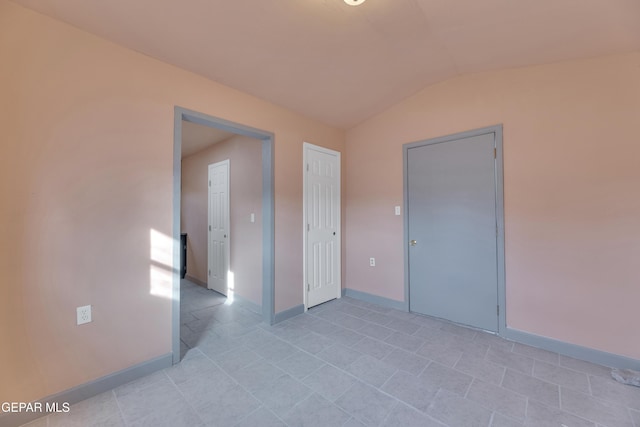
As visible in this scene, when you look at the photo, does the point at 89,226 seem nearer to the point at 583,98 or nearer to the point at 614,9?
the point at 614,9

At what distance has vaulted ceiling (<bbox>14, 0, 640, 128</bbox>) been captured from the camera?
176 centimetres

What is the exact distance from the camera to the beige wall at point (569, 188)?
2.12 metres

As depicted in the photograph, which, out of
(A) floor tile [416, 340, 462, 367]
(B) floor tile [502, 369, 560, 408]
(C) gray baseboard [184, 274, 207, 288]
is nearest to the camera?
(B) floor tile [502, 369, 560, 408]

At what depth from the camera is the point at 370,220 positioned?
373 centimetres

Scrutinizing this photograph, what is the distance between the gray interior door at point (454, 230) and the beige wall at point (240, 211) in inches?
78.8

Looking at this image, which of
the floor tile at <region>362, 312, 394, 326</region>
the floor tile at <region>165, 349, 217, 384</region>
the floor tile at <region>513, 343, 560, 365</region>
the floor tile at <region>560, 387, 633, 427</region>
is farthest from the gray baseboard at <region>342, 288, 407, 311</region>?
the floor tile at <region>165, 349, 217, 384</region>

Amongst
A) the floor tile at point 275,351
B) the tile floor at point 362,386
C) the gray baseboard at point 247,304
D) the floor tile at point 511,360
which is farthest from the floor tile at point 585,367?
the gray baseboard at point 247,304

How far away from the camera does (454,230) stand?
9.77ft

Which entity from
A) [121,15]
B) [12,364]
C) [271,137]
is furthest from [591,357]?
[121,15]

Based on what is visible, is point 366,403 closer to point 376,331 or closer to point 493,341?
point 376,331

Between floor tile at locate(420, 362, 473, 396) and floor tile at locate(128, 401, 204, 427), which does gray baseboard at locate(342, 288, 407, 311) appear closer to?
floor tile at locate(420, 362, 473, 396)

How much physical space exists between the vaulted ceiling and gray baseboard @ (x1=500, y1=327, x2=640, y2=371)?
2550 millimetres

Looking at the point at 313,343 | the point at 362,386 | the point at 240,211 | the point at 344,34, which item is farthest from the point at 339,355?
the point at 344,34

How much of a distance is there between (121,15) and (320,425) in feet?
9.70
